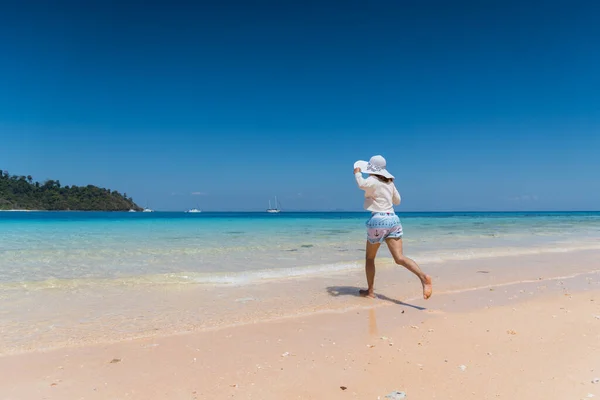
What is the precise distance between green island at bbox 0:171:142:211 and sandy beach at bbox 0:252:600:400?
133m

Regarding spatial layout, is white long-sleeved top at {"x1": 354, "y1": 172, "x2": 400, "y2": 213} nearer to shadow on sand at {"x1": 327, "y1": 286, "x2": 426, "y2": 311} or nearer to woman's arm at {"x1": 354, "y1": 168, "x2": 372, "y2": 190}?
woman's arm at {"x1": 354, "y1": 168, "x2": 372, "y2": 190}

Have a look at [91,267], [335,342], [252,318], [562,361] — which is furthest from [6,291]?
[562,361]

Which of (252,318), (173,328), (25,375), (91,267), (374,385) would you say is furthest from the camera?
(91,267)

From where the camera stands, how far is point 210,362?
3.36 metres

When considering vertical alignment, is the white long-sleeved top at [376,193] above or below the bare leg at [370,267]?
above

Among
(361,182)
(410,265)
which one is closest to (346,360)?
(410,265)

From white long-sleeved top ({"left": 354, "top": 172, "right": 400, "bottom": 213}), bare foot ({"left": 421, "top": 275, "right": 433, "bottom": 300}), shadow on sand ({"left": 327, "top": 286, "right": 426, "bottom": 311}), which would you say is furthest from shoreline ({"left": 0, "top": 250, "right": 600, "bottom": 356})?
white long-sleeved top ({"left": 354, "top": 172, "right": 400, "bottom": 213})

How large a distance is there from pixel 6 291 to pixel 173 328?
374cm

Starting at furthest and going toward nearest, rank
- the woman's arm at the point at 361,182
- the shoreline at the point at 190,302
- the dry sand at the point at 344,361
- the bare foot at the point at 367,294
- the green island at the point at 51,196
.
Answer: the green island at the point at 51,196 < the bare foot at the point at 367,294 < the woman's arm at the point at 361,182 < the shoreline at the point at 190,302 < the dry sand at the point at 344,361

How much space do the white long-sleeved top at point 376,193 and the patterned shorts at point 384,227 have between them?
94mm

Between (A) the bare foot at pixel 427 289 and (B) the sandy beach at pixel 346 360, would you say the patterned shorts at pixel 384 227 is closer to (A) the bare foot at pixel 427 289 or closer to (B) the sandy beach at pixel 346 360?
(A) the bare foot at pixel 427 289

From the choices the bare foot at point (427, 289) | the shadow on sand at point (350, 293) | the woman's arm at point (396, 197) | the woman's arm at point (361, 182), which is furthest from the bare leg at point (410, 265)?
the woman's arm at point (361, 182)

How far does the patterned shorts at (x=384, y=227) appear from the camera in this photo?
520 centimetres

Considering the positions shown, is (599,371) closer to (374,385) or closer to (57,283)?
(374,385)
